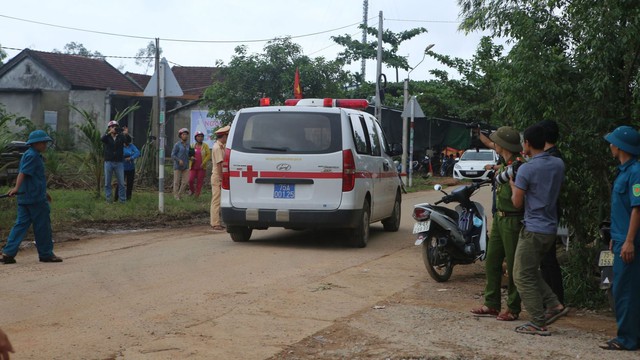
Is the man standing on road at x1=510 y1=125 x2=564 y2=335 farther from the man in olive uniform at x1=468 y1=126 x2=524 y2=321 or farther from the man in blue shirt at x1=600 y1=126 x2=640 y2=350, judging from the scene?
the man in blue shirt at x1=600 y1=126 x2=640 y2=350

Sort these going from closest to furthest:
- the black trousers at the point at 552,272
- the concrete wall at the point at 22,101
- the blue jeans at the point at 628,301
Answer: the blue jeans at the point at 628,301 → the black trousers at the point at 552,272 → the concrete wall at the point at 22,101

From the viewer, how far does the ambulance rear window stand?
1205cm

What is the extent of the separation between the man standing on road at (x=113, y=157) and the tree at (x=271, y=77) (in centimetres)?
1206

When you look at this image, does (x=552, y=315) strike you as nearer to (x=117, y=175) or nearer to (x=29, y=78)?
(x=117, y=175)

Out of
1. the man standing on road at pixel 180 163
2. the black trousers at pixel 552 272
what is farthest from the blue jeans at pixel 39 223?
the man standing on road at pixel 180 163

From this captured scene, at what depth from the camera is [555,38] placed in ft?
28.6

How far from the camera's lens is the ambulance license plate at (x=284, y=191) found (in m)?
12.0

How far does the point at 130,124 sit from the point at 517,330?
40.4m

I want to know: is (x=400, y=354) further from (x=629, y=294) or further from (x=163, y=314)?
(x=163, y=314)

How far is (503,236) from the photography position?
7445 millimetres

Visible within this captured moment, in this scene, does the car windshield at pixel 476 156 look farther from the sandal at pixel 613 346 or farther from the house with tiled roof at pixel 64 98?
the sandal at pixel 613 346

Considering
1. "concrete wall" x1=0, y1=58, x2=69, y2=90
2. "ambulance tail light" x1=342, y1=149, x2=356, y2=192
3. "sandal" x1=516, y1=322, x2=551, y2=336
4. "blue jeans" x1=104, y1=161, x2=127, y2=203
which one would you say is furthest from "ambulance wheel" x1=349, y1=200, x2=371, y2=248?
"concrete wall" x1=0, y1=58, x2=69, y2=90

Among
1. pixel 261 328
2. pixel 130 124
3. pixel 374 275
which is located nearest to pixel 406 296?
pixel 374 275

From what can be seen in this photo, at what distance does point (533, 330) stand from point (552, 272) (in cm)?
106
